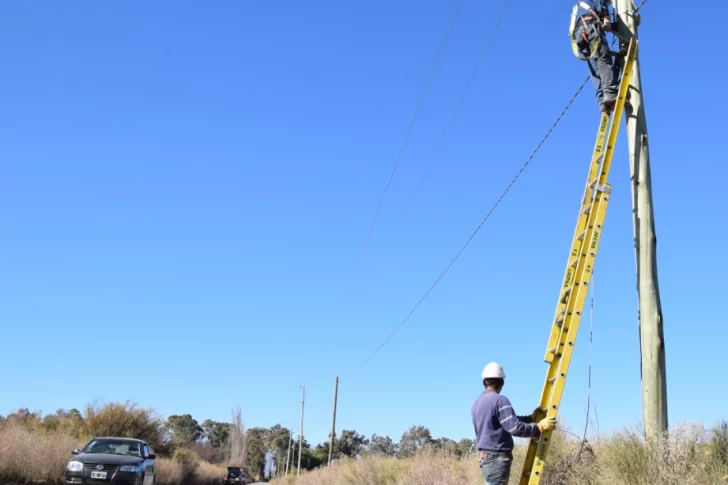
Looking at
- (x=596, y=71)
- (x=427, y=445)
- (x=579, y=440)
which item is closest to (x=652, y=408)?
(x=579, y=440)

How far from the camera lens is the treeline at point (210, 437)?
26.9 m

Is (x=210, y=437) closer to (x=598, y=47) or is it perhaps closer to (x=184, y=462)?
(x=184, y=462)

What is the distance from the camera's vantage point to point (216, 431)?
121062mm

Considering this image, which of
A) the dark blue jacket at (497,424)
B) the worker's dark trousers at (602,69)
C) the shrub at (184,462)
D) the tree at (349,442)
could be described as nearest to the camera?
the dark blue jacket at (497,424)

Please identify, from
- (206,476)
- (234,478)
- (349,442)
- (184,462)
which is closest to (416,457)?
(184,462)

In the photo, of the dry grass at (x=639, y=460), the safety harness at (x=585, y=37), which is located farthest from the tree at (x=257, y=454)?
the safety harness at (x=585, y=37)

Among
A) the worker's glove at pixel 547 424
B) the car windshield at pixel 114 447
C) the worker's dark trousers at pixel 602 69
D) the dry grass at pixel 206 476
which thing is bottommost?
the dry grass at pixel 206 476

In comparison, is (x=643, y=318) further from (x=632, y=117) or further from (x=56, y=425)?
(x=56, y=425)

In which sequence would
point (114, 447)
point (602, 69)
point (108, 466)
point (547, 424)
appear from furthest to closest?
1. point (114, 447)
2. point (108, 466)
3. point (602, 69)
4. point (547, 424)

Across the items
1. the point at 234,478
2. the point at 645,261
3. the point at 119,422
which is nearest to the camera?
the point at 645,261

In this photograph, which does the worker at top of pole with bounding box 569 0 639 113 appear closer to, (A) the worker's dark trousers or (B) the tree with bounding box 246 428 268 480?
(A) the worker's dark trousers

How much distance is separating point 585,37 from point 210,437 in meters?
122

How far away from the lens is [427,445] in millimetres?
17047

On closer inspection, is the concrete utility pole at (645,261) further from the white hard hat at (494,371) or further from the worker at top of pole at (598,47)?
the white hard hat at (494,371)
